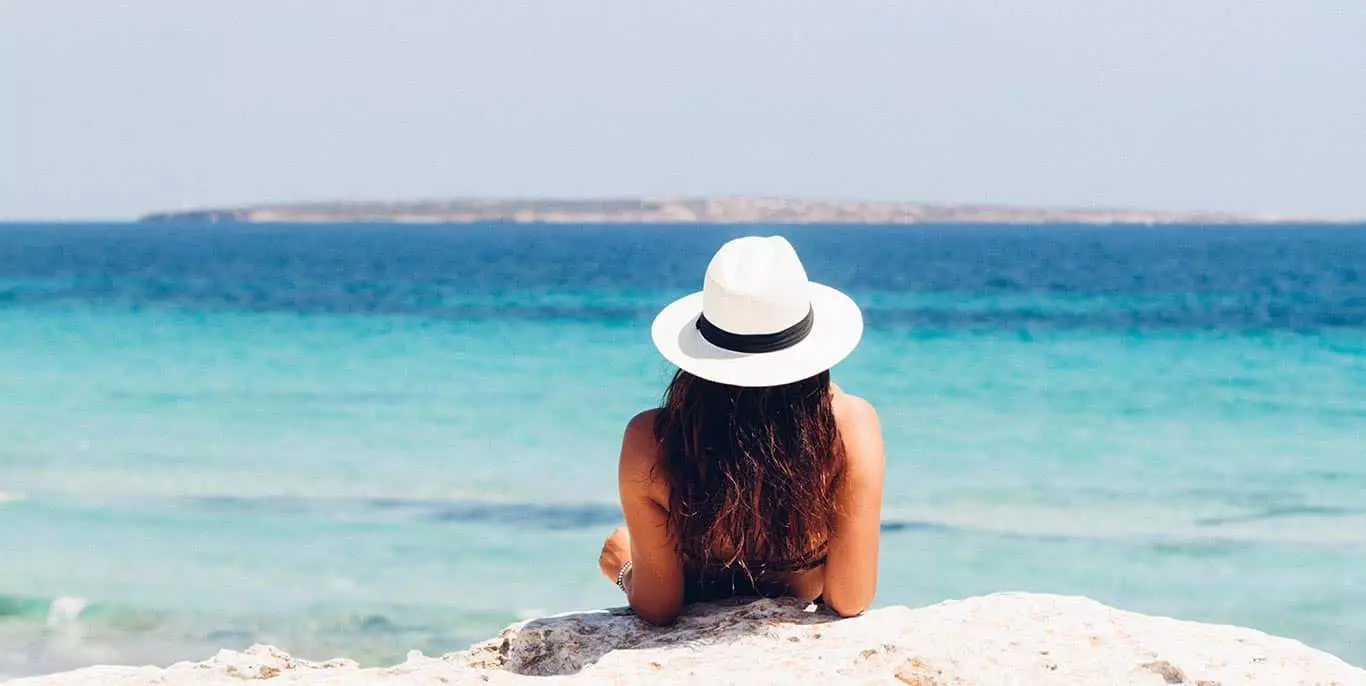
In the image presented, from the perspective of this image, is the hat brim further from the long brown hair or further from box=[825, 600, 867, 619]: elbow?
box=[825, 600, 867, 619]: elbow

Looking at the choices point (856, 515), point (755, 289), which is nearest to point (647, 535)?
point (856, 515)

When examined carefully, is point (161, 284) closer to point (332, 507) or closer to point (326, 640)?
point (332, 507)

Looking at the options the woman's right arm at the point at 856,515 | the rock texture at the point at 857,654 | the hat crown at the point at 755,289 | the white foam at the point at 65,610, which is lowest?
the white foam at the point at 65,610

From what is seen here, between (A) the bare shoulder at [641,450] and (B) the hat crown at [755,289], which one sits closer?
(B) the hat crown at [755,289]

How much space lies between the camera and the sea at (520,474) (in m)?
6.08

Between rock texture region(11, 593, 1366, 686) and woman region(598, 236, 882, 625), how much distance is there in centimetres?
17

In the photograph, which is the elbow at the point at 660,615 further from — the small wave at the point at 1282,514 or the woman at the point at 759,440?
the small wave at the point at 1282,514

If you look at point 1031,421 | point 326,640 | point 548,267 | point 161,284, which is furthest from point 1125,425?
point 548,267

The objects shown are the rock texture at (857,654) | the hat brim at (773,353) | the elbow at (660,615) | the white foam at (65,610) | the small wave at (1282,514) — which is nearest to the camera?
the hat brim at (773,353)

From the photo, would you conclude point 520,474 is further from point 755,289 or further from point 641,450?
point 755,289

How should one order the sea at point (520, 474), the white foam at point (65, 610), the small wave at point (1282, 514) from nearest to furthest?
1. the white foam at point (65, 610)
2. the sea at point (520, 474)
3. the small wave at point (1282, 514)

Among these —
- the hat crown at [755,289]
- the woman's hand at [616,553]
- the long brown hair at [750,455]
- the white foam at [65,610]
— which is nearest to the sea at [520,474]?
the white foam at [65,610]

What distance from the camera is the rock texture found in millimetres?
2910

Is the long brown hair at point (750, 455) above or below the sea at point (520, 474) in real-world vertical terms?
above
